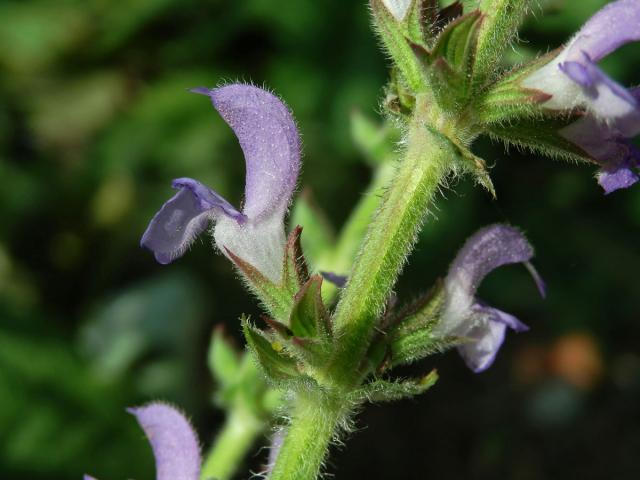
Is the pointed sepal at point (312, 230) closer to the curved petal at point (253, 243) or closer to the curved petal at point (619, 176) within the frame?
the curved petal at point (253, 243)

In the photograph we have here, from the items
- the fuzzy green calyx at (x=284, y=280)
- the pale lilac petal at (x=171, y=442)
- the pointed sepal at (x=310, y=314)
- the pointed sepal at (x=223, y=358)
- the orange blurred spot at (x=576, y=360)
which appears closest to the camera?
the pointed sepal at (x=310, y=314)

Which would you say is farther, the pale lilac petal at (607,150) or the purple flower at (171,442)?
the purple flower at (171,442)

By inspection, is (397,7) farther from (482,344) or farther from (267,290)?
(482,344)

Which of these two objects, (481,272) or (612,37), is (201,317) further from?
(612,37)

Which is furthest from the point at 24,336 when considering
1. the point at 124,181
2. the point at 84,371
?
the point at 124,181

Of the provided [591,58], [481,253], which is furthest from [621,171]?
[481,253]

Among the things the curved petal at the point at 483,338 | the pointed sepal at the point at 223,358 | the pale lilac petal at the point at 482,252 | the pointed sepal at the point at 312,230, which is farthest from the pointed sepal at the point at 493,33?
the pointed sepal at the point at 223,358

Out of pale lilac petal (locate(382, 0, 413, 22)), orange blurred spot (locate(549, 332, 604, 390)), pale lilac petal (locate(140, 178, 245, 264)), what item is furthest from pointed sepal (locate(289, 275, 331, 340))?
orange blurred spot (locate(549, 332, 604, 390))

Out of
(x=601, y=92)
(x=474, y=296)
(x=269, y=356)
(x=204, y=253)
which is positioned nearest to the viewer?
(x=601, y=92)
